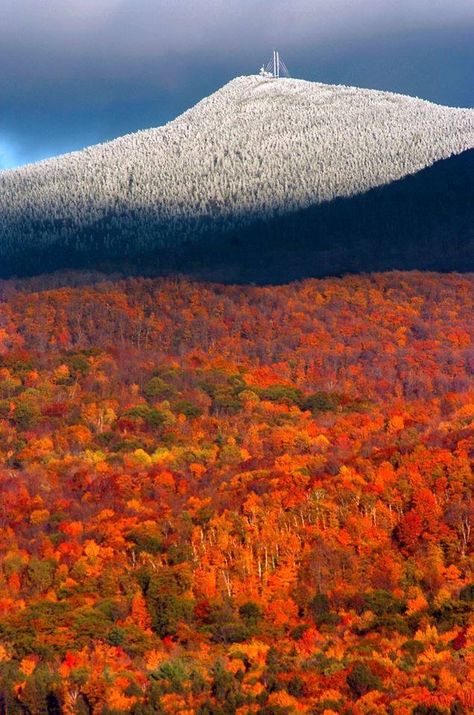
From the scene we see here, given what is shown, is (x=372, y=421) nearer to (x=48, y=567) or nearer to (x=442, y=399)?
(x=442, y=399)

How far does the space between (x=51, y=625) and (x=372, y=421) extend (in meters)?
62.1

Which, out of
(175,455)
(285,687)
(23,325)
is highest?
(23,325)

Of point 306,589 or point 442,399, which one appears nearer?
point 306,589

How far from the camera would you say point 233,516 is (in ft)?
302

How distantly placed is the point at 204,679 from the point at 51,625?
13.4 meters

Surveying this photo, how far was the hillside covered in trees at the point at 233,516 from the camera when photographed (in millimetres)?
64500

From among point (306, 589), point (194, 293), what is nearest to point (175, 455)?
point (306, 589)

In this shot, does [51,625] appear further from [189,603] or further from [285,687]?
[285,687]

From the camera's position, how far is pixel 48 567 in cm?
8444

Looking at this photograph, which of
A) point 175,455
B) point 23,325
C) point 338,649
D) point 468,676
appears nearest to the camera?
point 468,676

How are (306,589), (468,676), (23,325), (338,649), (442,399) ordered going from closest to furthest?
(468,676) < (338,649) < (306,589) < (442,399) < (23,325)

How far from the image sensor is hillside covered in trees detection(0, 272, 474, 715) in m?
64.5

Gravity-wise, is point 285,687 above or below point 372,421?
below

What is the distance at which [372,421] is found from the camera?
132125 millimetres
